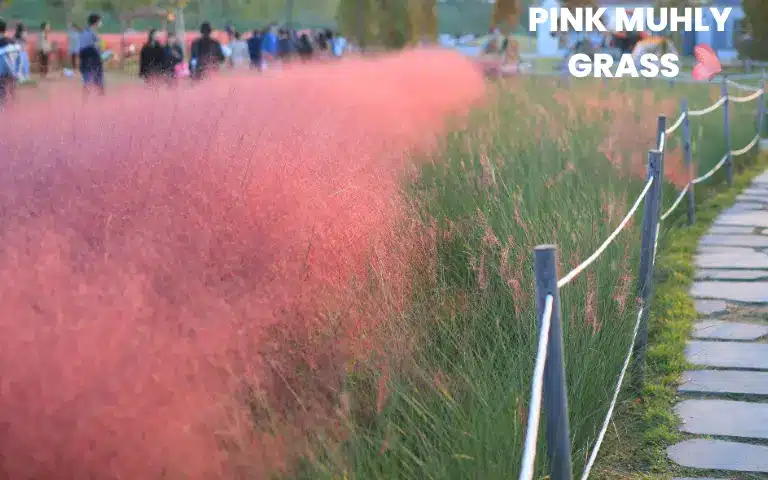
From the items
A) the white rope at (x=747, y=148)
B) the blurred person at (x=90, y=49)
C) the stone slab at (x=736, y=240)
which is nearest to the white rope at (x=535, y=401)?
the stone slab at (x=736, y=240)

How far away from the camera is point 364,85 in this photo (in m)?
10.1

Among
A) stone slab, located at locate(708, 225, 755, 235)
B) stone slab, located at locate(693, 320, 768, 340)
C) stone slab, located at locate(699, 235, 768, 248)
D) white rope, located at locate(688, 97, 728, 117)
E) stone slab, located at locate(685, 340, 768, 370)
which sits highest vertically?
white rope, located at locate(688, 97, 728, 117)

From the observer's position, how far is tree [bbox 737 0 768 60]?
28.1 metres

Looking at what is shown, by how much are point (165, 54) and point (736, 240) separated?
29.7 feet

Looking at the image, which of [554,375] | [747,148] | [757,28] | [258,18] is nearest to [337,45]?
[757,28]

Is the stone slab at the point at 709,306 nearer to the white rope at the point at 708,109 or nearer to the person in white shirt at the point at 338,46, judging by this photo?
the white rope at the point at 708,109

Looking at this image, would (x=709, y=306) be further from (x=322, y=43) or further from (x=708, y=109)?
(x=322, y=43)

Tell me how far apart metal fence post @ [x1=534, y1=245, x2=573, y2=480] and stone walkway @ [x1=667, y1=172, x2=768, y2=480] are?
110cm

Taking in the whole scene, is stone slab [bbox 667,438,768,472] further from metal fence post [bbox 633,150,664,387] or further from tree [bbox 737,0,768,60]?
tree [bbox 737,0,768,60]

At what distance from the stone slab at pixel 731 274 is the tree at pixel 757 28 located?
2331cm

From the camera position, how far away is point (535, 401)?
2.40 metres

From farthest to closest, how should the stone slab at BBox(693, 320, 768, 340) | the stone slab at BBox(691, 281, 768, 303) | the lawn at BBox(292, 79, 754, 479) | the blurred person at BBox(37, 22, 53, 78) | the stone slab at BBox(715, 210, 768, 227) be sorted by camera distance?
the blurred person at BBox(37, 22, 53, 78)
the stone slab at BBox(715, 210, 768, 227)
the stone slab at BBox(691, 281, 768, 303)
the stone slab at BBox(693, 320, 768, 340)
the lawn at BBox(292, 79, 754, 479)

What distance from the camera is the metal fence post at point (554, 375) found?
2689 millimetres

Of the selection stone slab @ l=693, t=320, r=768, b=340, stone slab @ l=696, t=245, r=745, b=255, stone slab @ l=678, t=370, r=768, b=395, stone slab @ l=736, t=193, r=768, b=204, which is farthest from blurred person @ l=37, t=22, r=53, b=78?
stone slab @ l=678, t=370, r=768, b=395
